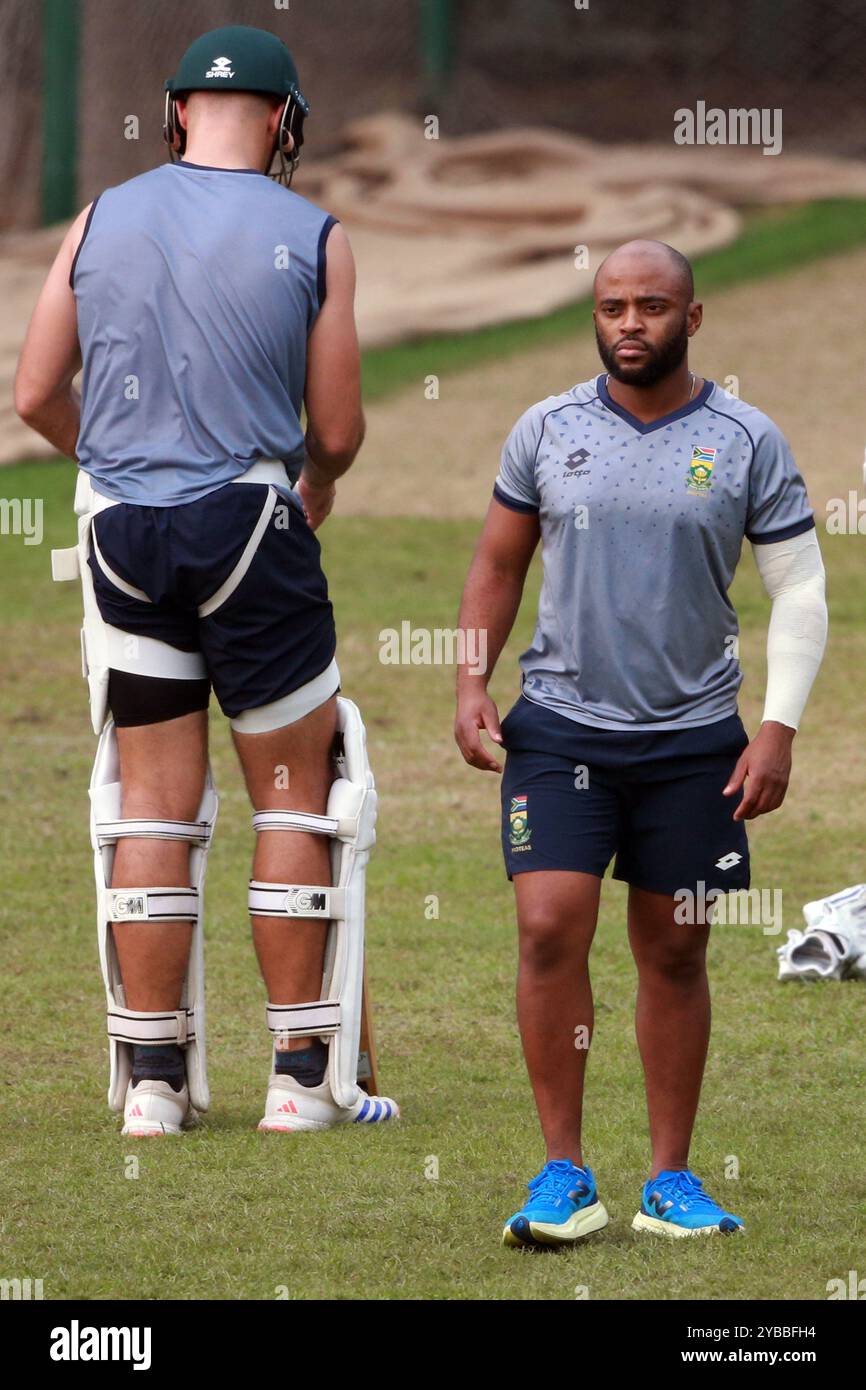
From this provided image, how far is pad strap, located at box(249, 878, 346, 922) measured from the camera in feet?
15.6

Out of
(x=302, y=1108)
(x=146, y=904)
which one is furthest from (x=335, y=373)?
(x=302, y=1108)

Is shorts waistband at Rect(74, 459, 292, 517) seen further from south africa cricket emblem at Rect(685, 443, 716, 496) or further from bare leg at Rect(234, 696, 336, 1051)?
south africa cricket emblem at Rect(685, 443, 716, 496)

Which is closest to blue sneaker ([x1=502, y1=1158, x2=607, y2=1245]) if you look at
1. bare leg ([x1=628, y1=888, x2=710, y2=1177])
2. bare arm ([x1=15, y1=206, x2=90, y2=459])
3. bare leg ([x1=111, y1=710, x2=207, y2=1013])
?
bare leg ([x1=628, y1=888, x2=710, y2=1177])

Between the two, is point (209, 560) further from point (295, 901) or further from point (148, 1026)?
point (148, 1026)

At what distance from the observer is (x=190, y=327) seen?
179 inches

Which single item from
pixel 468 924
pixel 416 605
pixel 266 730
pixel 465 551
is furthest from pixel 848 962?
pixel 465 551

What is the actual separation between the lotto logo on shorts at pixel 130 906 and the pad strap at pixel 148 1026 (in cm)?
21

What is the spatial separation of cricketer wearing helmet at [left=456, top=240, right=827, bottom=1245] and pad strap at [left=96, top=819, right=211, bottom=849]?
2.95 feet

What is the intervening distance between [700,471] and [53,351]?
150cm

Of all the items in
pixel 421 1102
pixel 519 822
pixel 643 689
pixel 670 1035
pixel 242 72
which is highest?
pixel 242 72

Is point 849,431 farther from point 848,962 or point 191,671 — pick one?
point 191,671

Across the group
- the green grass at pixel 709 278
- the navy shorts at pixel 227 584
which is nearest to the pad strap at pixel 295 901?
the navy shorts at pixel 227 584

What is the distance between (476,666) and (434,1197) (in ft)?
3.28

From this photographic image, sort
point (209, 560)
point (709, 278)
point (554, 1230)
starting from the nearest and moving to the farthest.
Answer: point (554, 1230)
point (209, 560)
point (709, 278)
